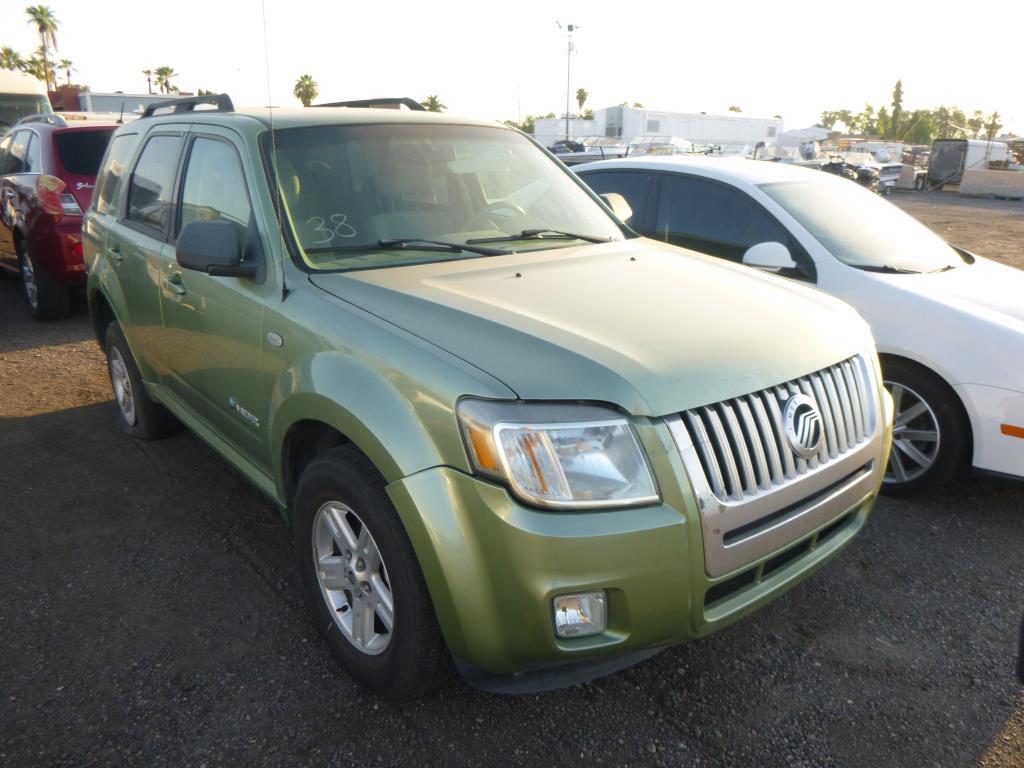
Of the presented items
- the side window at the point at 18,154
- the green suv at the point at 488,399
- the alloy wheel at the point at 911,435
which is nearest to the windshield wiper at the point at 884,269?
the alloy wheel at the point at 911,435

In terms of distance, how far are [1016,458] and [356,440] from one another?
309 centimetres

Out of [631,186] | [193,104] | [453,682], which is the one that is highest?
[193,104]

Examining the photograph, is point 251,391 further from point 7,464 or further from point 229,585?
point 7,464

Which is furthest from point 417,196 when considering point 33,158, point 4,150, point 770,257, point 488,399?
point 4,150

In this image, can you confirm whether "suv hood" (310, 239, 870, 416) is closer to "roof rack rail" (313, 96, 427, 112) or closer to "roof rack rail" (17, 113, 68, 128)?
"roof rack rail" (313, 96, 427, 112)

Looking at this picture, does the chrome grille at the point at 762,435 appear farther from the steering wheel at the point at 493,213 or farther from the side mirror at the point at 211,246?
the side mirror at the point at 211,246

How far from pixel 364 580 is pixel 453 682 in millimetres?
478

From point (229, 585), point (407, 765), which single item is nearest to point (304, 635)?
point (229, 585)

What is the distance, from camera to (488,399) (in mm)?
2061

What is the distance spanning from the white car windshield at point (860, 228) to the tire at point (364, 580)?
3189 millimetres

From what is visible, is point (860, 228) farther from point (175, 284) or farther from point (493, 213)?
point (175, 284)

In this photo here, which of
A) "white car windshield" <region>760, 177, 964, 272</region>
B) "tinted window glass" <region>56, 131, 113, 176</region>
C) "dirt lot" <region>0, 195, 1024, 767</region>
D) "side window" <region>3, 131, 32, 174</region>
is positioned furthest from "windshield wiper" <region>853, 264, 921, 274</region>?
"side window" <region>3, 131, 32, 174</region>

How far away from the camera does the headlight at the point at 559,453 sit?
79.4 inches

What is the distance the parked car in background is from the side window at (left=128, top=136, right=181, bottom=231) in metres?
12.8
